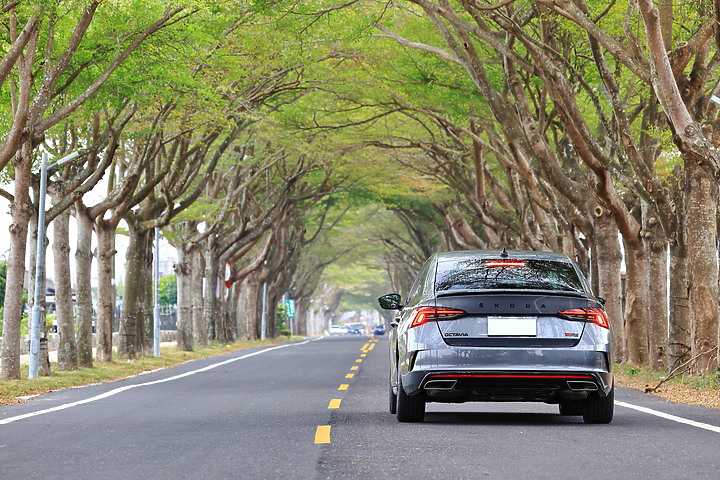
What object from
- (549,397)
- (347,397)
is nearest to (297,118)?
(347,397)

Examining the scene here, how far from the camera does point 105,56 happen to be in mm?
19812

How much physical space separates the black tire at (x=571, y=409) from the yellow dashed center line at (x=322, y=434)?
8.28 feet

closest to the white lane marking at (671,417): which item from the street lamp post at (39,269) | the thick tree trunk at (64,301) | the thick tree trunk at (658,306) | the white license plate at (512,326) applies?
the white license plate at (512,326)

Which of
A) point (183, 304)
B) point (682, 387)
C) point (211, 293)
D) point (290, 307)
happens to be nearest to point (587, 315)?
point (682, 387)

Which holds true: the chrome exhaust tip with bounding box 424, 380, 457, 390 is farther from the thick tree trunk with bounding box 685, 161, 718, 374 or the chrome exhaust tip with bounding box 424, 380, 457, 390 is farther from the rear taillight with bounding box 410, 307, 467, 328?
the thick tree trunk with bounding box 685, 161, 718, 374

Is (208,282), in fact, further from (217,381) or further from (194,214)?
(217,381)

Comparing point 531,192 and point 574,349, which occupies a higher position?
point 531,192

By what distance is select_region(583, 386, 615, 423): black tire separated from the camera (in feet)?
34.3

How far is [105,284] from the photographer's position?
28.8 metres

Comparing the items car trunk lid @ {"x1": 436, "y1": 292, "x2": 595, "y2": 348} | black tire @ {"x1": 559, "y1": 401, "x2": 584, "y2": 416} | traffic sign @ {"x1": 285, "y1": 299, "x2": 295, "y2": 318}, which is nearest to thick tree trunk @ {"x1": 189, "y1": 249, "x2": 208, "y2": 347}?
black tire @ {"x1": 559, "y1": 401, "x2": 584, "y2": 416}

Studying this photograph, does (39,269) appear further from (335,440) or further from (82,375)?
(335,440)

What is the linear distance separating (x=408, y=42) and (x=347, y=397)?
9191 millimetres

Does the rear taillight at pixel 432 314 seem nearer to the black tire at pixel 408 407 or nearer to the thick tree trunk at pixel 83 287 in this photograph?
the black tire at pixel 408 407

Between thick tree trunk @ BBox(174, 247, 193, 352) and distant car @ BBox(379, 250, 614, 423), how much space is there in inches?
1115
